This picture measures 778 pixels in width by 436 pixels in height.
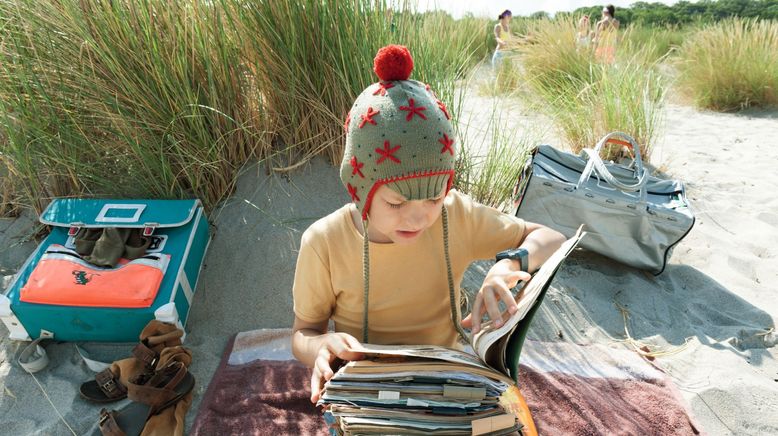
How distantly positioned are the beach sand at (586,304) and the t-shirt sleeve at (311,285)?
0.94 m

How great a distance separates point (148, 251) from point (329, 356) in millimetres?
1495

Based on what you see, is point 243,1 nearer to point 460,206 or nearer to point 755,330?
point 460,206

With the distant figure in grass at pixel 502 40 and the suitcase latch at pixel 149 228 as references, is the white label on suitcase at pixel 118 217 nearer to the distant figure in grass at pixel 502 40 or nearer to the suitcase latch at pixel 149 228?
the suitcase latch at pixel 149 228

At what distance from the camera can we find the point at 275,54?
2.83m

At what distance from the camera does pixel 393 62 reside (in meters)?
1.26

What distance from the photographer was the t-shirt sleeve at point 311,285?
1.49m

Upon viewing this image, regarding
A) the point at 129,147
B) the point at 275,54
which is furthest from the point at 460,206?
the point at 129,147

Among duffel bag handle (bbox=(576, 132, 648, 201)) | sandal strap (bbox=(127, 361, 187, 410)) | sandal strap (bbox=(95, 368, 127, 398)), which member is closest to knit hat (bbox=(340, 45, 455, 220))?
sandal strap (bbox=(127, 361, 187, 410))

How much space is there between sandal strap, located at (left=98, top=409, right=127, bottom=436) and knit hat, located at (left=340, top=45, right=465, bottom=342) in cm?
142

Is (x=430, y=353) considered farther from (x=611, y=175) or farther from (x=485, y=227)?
(x=611, y=175)

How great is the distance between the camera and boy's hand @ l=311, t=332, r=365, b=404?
1.27 m

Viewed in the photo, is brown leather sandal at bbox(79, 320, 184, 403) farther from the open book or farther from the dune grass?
the open book

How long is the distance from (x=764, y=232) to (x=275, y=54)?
341 cm

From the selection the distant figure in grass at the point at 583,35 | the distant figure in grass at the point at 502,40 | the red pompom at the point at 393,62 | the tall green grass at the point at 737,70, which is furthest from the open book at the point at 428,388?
the distant figure in grass at the point at 502,40
